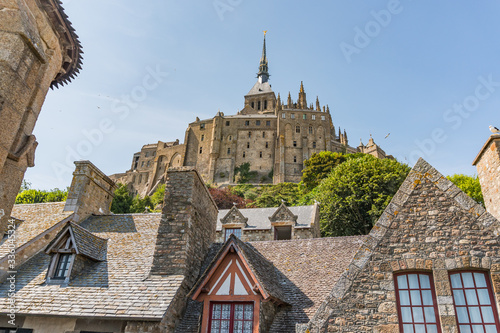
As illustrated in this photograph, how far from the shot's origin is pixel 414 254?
7.00 m

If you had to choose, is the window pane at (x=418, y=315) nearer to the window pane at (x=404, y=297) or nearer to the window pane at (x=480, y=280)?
the window pane at (x=404, y=297)

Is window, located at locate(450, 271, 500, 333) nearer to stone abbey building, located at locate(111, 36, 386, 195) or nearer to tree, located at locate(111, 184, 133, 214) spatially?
tree, located at locate(111, 184, 133, 214)

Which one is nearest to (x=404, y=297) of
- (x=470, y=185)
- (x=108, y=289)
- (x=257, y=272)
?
(x=257, y=272)

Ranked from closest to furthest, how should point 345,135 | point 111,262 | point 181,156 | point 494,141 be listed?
1. point 494,141
2. point 111,262
3. point 181,156
4. point 345,135

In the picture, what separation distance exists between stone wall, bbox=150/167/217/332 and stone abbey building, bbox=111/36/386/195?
221 feet

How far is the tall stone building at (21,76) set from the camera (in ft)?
17.6

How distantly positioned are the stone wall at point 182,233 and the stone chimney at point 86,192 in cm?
594

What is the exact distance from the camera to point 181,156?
92.2 meters

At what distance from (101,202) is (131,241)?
185 inches

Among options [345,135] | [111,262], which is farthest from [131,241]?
[345,135]

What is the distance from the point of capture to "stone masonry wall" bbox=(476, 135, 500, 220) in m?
8.07

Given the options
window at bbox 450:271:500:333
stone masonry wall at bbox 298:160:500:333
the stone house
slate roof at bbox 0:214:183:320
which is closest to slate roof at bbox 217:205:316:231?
the stone house

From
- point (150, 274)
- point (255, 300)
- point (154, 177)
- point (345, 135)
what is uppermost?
point (345, 135)

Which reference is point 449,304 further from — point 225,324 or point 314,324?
point 225,324
